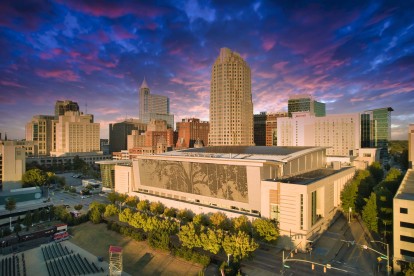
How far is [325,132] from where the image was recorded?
164m

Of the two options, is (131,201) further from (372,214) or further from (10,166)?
(372,214)

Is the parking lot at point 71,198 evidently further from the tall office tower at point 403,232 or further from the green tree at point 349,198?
the tall office tower at point 403,232

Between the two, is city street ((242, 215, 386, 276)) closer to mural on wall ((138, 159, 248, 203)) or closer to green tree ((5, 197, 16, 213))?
mural on wall ((138, 159, 248, 203))

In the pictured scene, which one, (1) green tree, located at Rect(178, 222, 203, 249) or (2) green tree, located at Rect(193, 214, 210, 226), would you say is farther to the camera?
(2) green tree, located at Rect(193, 214, 210, 226)

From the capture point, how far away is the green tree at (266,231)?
47156mm

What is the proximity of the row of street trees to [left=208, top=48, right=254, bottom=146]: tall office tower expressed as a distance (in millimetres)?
69247

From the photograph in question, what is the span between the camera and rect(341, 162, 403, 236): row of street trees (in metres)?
50.2

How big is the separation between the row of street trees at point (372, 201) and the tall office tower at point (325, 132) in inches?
2983

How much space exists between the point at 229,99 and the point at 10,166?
100827 millimetres

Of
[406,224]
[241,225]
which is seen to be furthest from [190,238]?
[406,224]

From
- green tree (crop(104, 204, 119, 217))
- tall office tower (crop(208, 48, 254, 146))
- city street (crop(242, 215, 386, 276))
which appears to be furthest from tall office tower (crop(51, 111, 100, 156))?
city street (crop(242, 215, 386, 276))

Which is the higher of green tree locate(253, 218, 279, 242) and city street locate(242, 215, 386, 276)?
green tree locate(253, 218, 279, 242)

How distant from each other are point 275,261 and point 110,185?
75.2m

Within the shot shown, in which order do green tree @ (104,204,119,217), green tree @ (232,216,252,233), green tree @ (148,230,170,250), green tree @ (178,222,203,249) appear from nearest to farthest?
green tree @ (178,222,203,249) < green tree @ (148,230,170,250) < green tree @ (232,216,252,233) < green tree @ (104,204,119,217)
